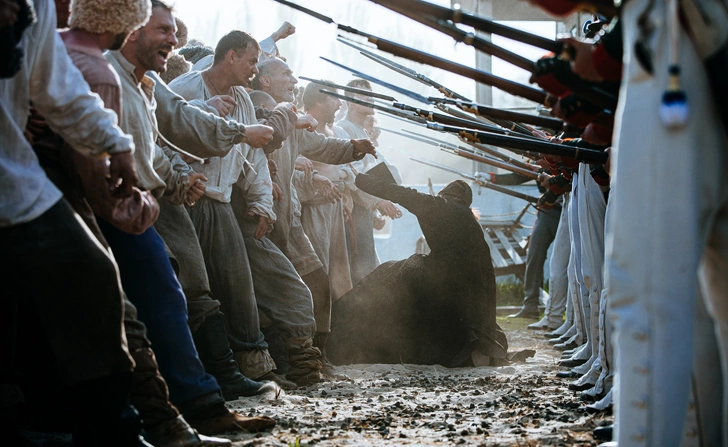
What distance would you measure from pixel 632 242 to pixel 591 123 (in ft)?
4.85

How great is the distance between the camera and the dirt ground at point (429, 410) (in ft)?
12.2

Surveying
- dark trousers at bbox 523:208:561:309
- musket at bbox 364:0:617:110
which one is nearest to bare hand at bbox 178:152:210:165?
musket at bbox 364:0:617:110

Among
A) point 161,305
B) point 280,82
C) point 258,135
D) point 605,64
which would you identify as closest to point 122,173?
point 161,305

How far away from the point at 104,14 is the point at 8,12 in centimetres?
78

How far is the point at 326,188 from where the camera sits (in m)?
7.62

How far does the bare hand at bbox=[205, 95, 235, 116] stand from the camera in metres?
5.45

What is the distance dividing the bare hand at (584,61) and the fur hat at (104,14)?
1.64 metres

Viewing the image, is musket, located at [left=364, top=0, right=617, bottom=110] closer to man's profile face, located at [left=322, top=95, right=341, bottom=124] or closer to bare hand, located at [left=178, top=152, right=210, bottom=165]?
bare hand, located at [left=178, top=152, right=210, bottom=165]

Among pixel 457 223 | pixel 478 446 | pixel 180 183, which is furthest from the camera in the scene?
pixel 457 223

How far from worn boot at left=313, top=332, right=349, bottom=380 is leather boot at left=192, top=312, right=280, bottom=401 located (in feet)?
4.21

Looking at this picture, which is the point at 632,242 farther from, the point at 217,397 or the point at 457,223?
the point at 457,223

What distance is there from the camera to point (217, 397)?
153 inches

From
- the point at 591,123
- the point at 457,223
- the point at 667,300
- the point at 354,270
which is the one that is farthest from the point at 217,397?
the point at 354,270

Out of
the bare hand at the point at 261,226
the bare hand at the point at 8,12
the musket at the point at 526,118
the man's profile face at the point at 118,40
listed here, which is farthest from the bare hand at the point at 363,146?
the bare hand at the point at 8,12
